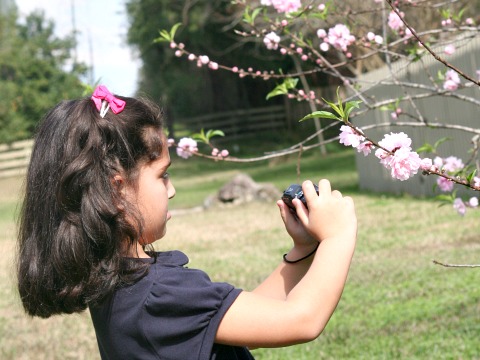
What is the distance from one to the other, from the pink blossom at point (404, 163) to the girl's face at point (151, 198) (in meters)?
0.53

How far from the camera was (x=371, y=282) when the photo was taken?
6812 millimetres

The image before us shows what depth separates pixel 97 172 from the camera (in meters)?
2.05

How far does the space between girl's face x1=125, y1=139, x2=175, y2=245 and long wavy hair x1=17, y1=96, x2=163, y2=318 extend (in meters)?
0.02

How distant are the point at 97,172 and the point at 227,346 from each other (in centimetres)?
49

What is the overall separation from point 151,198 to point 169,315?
288mm

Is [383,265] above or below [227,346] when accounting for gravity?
below

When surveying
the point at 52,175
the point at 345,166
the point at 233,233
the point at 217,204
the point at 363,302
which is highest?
the point at 52,175

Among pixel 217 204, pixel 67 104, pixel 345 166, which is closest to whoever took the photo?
pixel 67 104

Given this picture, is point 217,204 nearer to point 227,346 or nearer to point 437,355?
point 437,355

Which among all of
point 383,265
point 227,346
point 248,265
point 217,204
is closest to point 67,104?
point 227,346

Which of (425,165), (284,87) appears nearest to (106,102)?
(425,165)

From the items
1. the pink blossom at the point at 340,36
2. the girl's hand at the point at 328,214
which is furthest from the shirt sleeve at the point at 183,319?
the pink blossom at the point at 340,36

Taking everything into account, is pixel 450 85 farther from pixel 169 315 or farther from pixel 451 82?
pixel 169 315

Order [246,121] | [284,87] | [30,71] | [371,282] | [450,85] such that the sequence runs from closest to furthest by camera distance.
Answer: [284,87] → [450,85] → [371,282] → [246,121] → [30,71]
